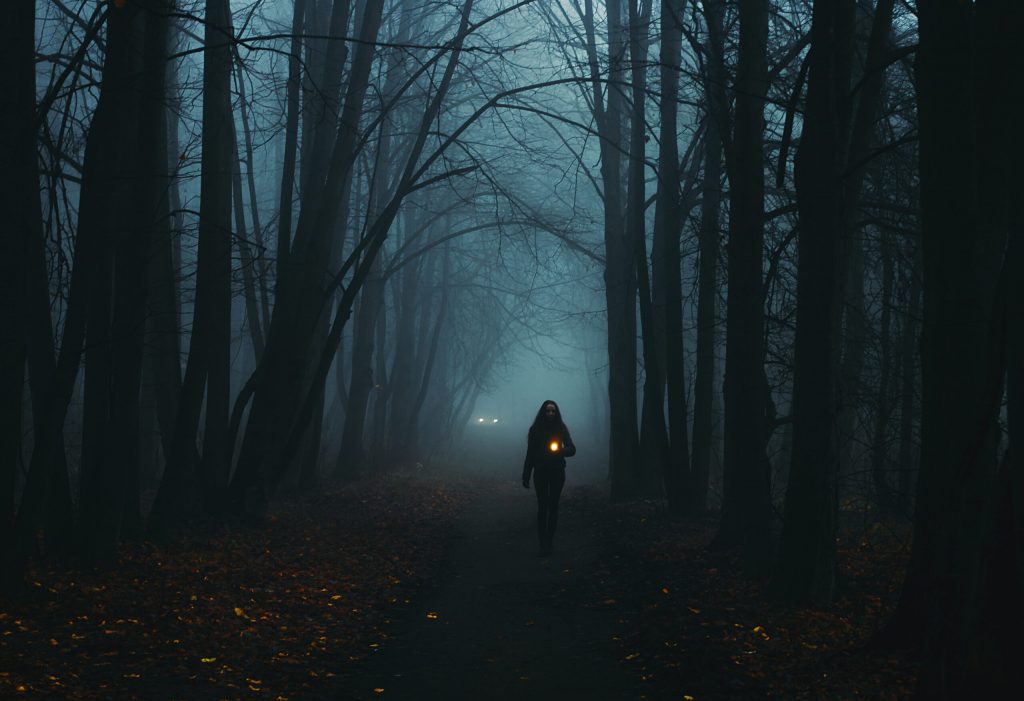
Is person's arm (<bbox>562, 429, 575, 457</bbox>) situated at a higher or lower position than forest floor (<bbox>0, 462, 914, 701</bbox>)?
higher

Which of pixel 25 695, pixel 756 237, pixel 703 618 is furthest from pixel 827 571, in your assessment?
pixel 25 695

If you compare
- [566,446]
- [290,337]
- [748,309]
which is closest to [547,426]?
[566,446]

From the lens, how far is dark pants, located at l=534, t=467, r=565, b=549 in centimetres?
1331

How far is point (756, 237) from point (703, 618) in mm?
4395

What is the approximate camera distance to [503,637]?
836 centimetres

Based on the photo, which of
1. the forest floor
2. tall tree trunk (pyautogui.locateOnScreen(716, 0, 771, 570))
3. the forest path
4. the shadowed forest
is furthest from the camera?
tall tree trunk (pyautogui.locateOnScreen(716, 0, 771, 570))

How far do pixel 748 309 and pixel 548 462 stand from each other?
141 inches

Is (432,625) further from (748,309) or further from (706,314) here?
(706,314)

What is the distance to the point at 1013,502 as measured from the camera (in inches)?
176

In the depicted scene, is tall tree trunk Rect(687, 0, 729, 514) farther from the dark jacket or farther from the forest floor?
the dark jacket

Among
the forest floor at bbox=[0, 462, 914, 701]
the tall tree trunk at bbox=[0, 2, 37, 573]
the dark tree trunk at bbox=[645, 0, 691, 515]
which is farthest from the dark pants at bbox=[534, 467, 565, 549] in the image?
the tall tree trunk at bbox=[0, 2, 37, 573]

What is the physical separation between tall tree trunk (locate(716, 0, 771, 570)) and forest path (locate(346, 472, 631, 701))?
1.97 meters

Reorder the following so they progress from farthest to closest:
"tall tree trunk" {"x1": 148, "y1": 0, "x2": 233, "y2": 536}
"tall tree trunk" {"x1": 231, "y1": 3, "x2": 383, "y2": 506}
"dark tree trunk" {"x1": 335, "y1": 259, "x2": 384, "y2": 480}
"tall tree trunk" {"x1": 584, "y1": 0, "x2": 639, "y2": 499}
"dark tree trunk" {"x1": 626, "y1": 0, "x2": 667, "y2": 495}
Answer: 1. "dark tree trunk" {"x1": 335, "y1": 259, "x2": 384, "y2": 480}
2. "tall tree trunk" {"x1": 584, "y1": 0, "x2": 639, "y2": 499}
3. "dark tree trunk" {"x1": 626, "y1": 0, "x2": 667, "y2": 495}
4. "tall tree trunk" {"x1": 231, "y1": 3, "x2": 383, "y2": 506}
5. "tall tree trunk" {"x1": 148, "y1": 0, "x2": 233, "y2": 536}

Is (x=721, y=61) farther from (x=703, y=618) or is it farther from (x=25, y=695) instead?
(x=25, y=695)
